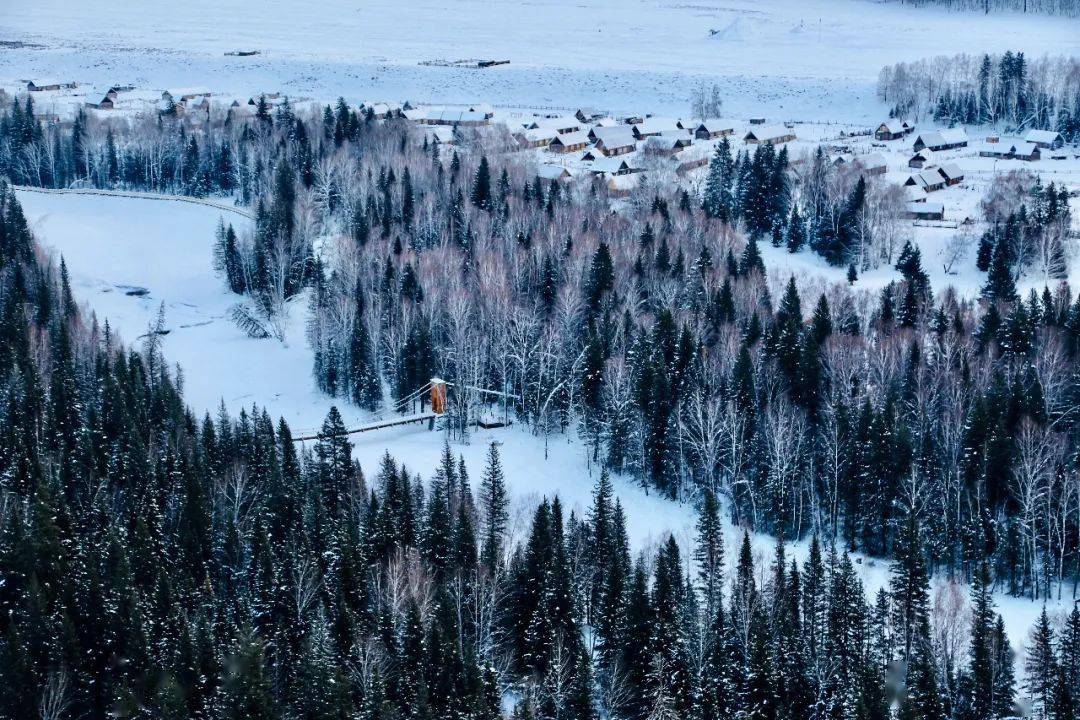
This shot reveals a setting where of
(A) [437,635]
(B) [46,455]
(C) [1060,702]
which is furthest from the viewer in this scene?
(B) [46,455]

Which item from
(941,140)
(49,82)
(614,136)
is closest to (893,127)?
(941,140)

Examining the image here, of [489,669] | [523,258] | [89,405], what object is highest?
[523,258]

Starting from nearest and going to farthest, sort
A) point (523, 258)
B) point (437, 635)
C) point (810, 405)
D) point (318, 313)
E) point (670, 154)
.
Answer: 1. point (437, 635)
2. point (810, 405)
3. point (318, 313)
4. point (523, 258)
5. point (670, 154)

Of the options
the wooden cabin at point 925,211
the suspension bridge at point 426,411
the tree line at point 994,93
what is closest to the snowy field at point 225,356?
the suspension bridge at point 426,411

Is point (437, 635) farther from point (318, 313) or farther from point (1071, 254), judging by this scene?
point (1071, 254)

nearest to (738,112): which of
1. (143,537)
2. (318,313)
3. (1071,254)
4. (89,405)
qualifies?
(1071,254)

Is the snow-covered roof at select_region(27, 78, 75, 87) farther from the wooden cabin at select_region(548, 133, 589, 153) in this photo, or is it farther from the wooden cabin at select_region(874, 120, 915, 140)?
the wooden cabin at select_region(874, 120, 915, 140)

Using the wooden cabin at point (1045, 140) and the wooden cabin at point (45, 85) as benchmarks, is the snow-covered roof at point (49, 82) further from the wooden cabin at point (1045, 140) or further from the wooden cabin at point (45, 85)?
the wooden cabin at point (1045, 140)
